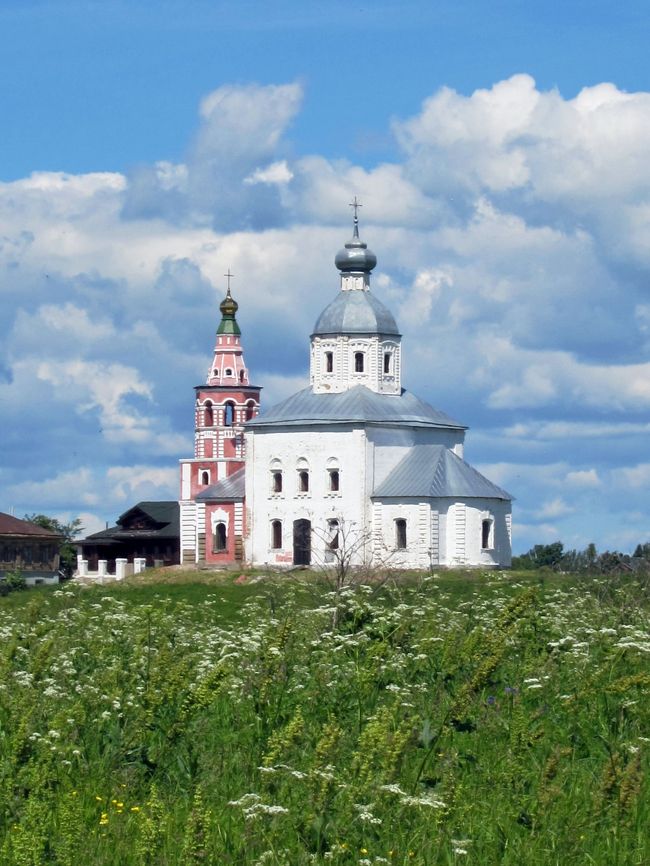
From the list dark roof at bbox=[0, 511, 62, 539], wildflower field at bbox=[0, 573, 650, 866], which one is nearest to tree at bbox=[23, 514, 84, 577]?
dark roof at bbox=[0, 511, 62, 539]

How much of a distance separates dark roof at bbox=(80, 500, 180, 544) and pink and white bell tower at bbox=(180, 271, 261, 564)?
264 inches

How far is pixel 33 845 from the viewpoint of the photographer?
8.22 meters

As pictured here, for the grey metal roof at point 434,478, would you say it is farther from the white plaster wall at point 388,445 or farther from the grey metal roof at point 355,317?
the grey metal roof at point 355,317

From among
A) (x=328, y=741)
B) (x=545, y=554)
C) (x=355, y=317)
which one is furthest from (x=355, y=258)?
(x=328, y=741)

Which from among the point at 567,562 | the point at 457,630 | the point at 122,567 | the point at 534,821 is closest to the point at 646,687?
the point at 457,630

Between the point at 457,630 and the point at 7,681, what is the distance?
10.9 feet

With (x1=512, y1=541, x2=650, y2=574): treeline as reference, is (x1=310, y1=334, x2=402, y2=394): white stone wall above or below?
above

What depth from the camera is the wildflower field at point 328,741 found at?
28.4 ft

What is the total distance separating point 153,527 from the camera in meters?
67.6

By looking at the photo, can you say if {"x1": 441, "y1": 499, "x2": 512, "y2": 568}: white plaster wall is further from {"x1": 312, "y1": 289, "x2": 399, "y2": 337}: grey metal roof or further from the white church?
{"x1": 312, "y1": 289, "x2": 399, "y2": 337}: grey metal roof

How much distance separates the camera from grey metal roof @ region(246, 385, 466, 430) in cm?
5244

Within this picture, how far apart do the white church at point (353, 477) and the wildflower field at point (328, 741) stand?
3655 centimetres

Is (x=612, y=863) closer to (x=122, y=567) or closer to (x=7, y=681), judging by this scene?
(x=7, y=681)

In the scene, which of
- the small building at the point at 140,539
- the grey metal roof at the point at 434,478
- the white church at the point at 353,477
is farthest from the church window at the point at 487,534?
the small building at the point at 140,539
